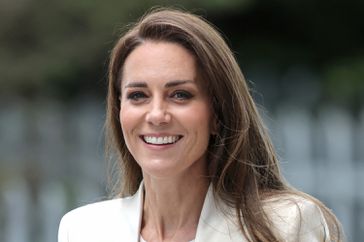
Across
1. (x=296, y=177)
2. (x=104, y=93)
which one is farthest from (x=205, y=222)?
(x=104, y=93)

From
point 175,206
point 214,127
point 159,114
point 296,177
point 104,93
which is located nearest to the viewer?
point 159,114

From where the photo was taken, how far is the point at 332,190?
662cm

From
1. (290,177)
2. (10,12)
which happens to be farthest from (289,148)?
(10,12)

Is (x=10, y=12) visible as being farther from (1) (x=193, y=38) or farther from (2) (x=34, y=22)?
(1) (x=193, y=38)

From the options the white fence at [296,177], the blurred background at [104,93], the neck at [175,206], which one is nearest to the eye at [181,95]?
the neck at [175,206]

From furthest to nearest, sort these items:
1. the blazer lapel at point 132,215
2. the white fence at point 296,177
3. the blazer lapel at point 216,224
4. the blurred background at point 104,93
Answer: the blurred background at point 104,93 → the white fence at point 296,177 → the blazer lapel at point 132,215 → the blazer lapel at point 216,224

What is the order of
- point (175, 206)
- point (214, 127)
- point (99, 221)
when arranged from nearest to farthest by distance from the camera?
1. point (214, 127)
2. point (175, 206)
3. point (99, 221)

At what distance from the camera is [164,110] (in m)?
2.62

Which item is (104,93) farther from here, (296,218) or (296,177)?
(296,218)

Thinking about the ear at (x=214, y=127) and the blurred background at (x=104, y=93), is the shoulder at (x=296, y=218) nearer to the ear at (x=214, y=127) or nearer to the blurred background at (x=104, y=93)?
the ear at (x=214, y=127)

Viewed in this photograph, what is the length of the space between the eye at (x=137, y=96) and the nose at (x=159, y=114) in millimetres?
50

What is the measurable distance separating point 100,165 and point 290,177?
1681 millimetres

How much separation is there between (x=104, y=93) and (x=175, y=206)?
748 centimetres

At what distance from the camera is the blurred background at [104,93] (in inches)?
259
